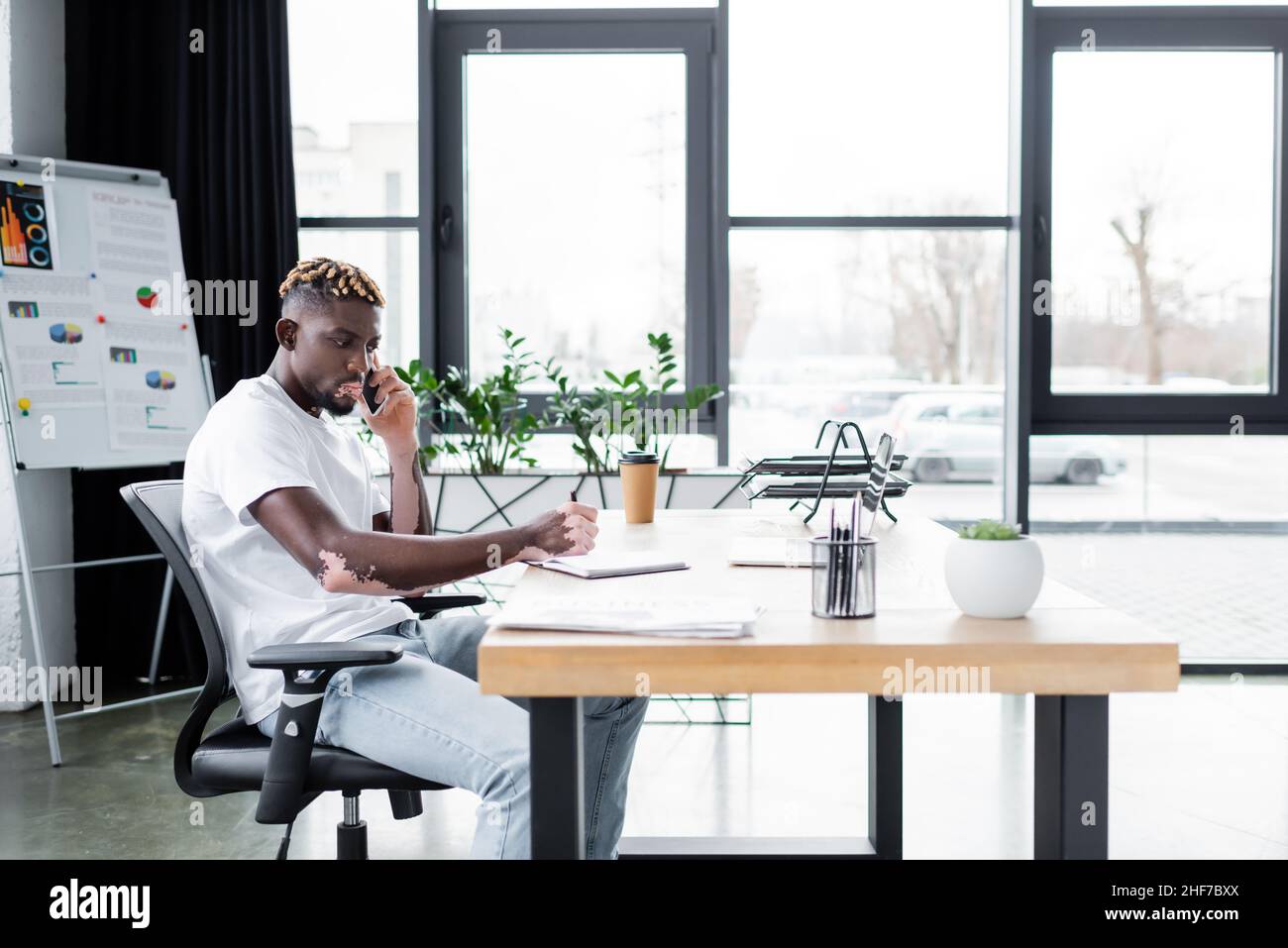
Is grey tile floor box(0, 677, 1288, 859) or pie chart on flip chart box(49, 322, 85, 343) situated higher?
pie chart on flip chart box(49, 322, 85, 343)

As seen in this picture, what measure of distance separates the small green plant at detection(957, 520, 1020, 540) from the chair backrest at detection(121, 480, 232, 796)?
3.56 feet

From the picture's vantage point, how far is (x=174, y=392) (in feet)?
11.9

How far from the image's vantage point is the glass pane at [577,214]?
396 cm

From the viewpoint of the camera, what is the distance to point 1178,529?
163 inches

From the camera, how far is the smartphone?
80.7 inches

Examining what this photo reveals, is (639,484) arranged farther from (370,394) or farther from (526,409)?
(526,409)

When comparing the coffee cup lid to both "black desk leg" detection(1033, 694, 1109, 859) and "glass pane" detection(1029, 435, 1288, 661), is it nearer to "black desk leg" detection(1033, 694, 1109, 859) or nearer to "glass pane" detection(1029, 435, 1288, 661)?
"black desk leg" detection(1033, 694, 1109, 859)

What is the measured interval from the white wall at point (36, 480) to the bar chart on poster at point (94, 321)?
0.95 feet

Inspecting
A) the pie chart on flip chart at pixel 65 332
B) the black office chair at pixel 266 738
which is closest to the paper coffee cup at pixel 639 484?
the black office chair at pixel 266 738

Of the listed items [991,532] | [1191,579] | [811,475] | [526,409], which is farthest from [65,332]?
[1191,579]

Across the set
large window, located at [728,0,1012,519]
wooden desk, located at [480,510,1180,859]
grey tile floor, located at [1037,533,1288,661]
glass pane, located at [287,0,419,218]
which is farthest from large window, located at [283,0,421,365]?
wooden desk, located at [480,510,1180,859]

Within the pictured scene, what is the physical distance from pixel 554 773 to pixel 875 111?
11.0ft

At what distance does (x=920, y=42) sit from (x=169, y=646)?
3.36 meters

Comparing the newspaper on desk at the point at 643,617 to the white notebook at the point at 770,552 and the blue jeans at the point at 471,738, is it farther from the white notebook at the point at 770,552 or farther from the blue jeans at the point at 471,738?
the white notebook at the point at 770,552
